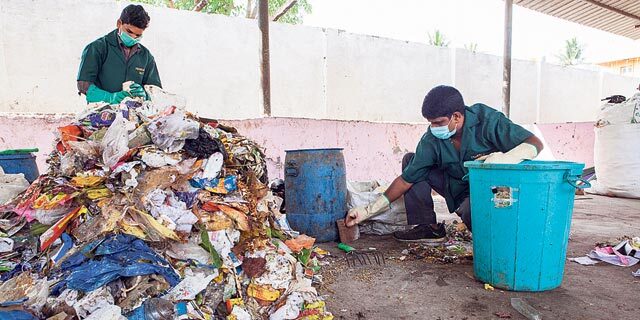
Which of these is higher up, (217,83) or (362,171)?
(217,83)

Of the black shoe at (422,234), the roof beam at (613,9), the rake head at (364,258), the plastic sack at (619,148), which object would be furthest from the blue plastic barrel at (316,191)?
the roof beam at (613,9)

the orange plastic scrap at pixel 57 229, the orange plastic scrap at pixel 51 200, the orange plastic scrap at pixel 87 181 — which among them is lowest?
the orange plastic scrap at pixel 57 229

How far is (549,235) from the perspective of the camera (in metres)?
2.04

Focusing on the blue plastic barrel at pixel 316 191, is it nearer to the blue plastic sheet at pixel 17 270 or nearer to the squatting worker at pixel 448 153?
the squatting worker at pixel 448 153

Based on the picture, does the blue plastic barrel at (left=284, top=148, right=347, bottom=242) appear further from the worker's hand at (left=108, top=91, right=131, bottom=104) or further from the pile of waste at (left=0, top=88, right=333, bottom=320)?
the worker's hand at (left=108, top=91, right=131, bottom=104)

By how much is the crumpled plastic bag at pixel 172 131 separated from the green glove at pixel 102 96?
749 millimetres

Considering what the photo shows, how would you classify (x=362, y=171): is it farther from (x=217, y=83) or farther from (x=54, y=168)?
(x=54, y=168)

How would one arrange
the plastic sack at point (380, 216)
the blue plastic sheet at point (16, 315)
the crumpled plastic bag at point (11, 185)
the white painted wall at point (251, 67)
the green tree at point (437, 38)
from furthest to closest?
the green tree at point (437, 38) < the white painted wall at point (251, 67) < the plastic sack at point (380, 216) < the crumpled plastic bag at point (11, 185) < the blue plastic sheet at point (16, 315)

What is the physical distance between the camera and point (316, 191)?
3066 mm

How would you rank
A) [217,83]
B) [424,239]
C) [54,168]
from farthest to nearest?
[217,83] → [424,239] → [54,168]

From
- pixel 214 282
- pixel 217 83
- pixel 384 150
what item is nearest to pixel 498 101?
pixel 384 150

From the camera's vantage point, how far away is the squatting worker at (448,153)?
2.54 metres

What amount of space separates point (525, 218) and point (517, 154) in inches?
21.1

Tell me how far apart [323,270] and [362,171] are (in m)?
3.19
